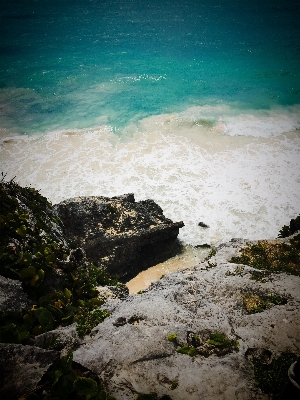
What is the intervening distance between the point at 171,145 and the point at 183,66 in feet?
61.1

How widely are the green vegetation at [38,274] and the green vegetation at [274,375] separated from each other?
3.13 metres

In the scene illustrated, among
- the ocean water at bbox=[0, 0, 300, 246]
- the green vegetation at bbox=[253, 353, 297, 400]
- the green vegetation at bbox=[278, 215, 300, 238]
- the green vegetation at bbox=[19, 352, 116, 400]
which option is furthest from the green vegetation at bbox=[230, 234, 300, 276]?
the green vegetation at bbox=[19, 352, 116, 400]

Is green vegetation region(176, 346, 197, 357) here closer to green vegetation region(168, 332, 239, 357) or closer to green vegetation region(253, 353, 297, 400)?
green vegetation region(168, 332, 239, 357)

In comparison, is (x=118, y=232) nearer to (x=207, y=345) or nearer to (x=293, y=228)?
(x=207, y=345)

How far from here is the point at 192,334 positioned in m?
4.77

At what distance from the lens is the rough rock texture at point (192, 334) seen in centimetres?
382

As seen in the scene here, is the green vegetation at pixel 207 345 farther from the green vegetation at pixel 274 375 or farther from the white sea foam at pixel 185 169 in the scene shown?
the white sea foam at pixel 185 169

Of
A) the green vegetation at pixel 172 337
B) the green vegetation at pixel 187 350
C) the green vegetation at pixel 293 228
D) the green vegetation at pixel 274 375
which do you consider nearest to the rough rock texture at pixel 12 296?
the green vegetation at pixel 172 337

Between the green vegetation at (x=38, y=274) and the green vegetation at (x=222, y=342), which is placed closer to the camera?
the green vegetation at (x=222, y=342)

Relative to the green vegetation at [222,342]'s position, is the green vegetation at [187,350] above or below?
above

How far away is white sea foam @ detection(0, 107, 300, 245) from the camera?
44.0 feet

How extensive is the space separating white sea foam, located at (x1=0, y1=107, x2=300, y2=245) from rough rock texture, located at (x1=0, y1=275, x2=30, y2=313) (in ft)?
26.7

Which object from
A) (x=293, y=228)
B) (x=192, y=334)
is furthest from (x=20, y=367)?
(x=293, y=228)

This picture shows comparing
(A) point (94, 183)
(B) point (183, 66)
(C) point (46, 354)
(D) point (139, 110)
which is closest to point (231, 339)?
(C) point (46, 354)
